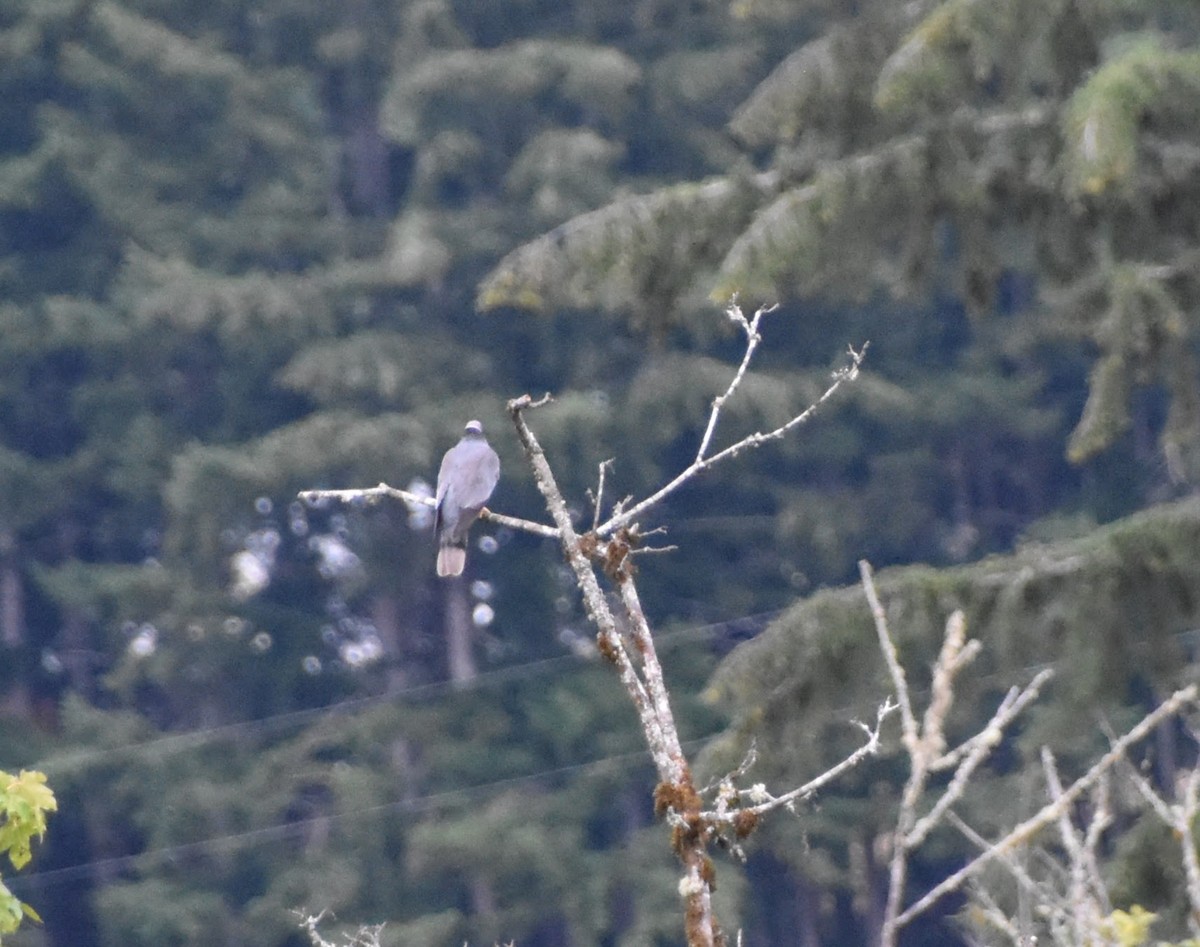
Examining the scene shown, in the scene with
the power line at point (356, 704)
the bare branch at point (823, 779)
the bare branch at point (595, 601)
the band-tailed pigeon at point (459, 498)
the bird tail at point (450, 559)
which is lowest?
the bare branch at point (823, 779)

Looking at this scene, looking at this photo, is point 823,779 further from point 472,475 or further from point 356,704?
point 356,704

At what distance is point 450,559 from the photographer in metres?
7.13

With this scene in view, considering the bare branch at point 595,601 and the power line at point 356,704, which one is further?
the power line at point 356,704

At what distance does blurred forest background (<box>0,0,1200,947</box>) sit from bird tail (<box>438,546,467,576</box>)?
8170 millimetres

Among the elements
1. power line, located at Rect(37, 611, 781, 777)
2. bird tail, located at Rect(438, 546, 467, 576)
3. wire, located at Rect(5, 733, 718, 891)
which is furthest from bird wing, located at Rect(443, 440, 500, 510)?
wire, located at Rect(5, 733, 718, 891)

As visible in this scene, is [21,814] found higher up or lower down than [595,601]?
higher up

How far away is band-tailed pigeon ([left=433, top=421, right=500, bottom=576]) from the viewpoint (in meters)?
7.14

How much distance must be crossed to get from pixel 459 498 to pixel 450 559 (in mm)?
230

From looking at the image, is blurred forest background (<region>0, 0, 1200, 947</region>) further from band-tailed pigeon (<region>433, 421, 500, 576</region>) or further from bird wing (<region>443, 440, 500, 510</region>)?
band-tailed pigeon (<region>433, 421, 500, 576</region>)

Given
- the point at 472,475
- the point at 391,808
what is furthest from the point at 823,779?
the point at 391,808

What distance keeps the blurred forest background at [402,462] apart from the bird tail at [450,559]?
8170mm

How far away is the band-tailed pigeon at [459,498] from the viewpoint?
714cm

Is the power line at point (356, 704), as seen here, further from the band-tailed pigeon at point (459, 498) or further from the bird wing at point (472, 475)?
the band-tailed pigeon at point (459, 498)

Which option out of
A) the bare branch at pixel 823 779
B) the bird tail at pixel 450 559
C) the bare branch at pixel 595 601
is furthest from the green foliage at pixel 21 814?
the bird tail at pixel 450 559
